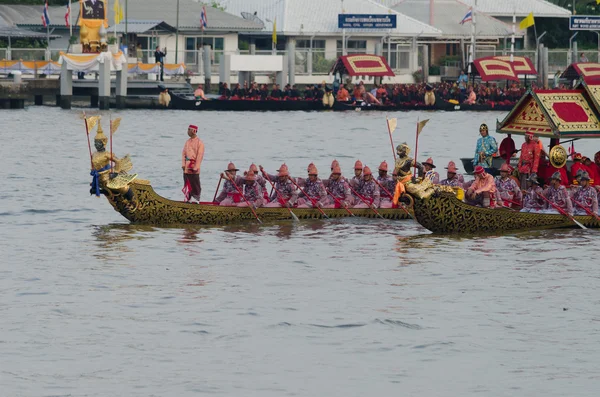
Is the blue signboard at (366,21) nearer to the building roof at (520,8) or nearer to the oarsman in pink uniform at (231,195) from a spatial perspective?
the building roof at (520,8)

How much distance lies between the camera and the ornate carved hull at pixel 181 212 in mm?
28469

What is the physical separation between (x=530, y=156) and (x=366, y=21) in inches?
2152

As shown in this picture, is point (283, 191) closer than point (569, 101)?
Yes

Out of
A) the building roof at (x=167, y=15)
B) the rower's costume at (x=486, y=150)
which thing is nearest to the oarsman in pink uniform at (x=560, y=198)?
the rower's costume at (x=486, y=150)

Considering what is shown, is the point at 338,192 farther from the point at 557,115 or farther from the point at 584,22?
the point at 584,22

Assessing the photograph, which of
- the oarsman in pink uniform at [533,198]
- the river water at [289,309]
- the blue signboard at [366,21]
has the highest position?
the blue signboard at [366,21]

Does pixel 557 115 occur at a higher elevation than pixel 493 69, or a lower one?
lower

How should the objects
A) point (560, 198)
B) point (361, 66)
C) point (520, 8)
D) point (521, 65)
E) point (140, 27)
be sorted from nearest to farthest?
point (560, 198) → point (361, 66) → point (140, 27) → point (521, 65) → point (520, 8)

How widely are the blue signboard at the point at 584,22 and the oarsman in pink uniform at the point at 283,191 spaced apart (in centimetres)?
6053

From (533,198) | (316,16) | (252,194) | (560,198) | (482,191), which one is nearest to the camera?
(482,191)

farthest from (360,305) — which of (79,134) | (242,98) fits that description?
(242,98)

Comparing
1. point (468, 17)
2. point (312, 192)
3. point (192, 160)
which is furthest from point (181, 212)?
point (468, 17)

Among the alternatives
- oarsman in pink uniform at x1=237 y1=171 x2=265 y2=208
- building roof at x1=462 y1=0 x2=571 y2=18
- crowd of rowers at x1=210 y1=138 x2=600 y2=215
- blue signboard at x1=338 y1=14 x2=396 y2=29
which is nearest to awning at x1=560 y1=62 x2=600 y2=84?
blue signboard at x1=338 y1=14 x2=396 y2=29

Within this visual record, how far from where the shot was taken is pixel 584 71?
242ft
